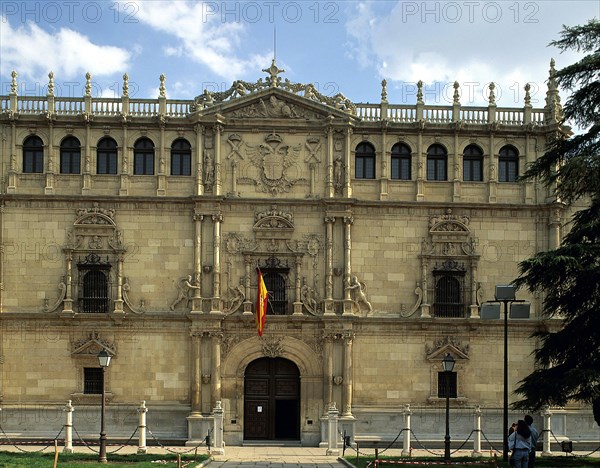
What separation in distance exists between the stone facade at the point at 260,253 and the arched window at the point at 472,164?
14 cm

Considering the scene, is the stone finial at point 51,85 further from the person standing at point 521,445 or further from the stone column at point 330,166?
the person standing at point 521,445

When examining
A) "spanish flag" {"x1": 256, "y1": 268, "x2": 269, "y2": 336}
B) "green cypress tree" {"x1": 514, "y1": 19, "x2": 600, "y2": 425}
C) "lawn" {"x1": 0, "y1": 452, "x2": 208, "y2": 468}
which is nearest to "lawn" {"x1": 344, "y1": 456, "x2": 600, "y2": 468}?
"green cypress tree" {"x1": 514, "y1": 19, "x2": 600, "y2": 425}

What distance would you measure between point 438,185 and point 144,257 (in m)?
14.1

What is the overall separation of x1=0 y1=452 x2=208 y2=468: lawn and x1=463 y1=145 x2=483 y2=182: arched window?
1821 cm

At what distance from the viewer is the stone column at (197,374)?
42.1 metres

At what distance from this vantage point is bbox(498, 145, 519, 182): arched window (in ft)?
147

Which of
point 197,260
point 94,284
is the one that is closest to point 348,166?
point 197,260

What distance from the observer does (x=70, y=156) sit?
4391cm

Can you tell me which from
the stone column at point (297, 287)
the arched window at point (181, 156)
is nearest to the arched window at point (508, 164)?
the stone column at point (297, 287)

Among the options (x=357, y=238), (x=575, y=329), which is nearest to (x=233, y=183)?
(x=357, y=238)

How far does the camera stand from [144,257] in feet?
142

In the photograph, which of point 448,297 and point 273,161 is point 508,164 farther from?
point 273,161

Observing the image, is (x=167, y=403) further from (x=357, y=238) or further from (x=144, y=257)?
(x=357, y=238)

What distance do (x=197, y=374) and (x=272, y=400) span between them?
3.66 metres
